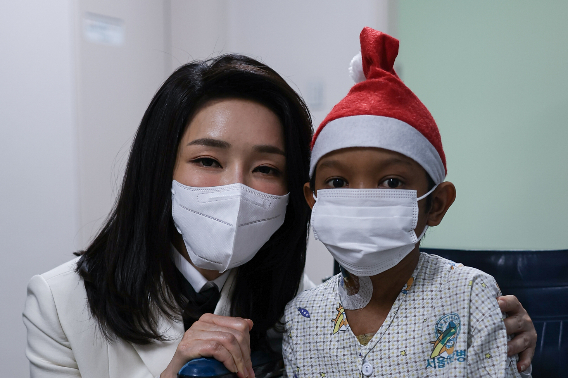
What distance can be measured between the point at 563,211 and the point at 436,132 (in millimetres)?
1936

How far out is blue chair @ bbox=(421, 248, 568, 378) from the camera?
155cm

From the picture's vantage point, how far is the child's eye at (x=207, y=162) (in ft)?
4.48

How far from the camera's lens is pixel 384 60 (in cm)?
122

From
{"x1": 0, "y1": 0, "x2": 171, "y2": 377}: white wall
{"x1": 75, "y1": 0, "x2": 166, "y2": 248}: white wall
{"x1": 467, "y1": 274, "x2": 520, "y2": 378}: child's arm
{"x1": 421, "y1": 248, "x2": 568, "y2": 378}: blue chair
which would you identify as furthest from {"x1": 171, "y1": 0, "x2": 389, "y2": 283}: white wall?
{"x1": 467, "y1": 274, "x2": 520, "y2": 378}: child's arm

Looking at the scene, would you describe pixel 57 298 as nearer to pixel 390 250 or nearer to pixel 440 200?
pixel 390 250

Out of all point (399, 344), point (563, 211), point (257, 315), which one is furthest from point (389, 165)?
point (563, 211)

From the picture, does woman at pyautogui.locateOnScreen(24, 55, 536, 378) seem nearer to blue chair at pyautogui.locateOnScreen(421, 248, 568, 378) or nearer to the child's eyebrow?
the child's eyebrow

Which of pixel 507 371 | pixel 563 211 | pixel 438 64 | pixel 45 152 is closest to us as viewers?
pixel 507 371

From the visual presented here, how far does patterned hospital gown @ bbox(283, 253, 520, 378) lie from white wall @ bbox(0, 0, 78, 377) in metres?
1.63

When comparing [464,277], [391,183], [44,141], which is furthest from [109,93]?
[464,277]

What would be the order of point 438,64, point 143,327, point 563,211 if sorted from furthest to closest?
point 438,64
point 563,211
point 143,327

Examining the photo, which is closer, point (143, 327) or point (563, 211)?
point (143, 327)

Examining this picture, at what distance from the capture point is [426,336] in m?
1.13

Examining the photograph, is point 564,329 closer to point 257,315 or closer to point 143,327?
point 257,315
